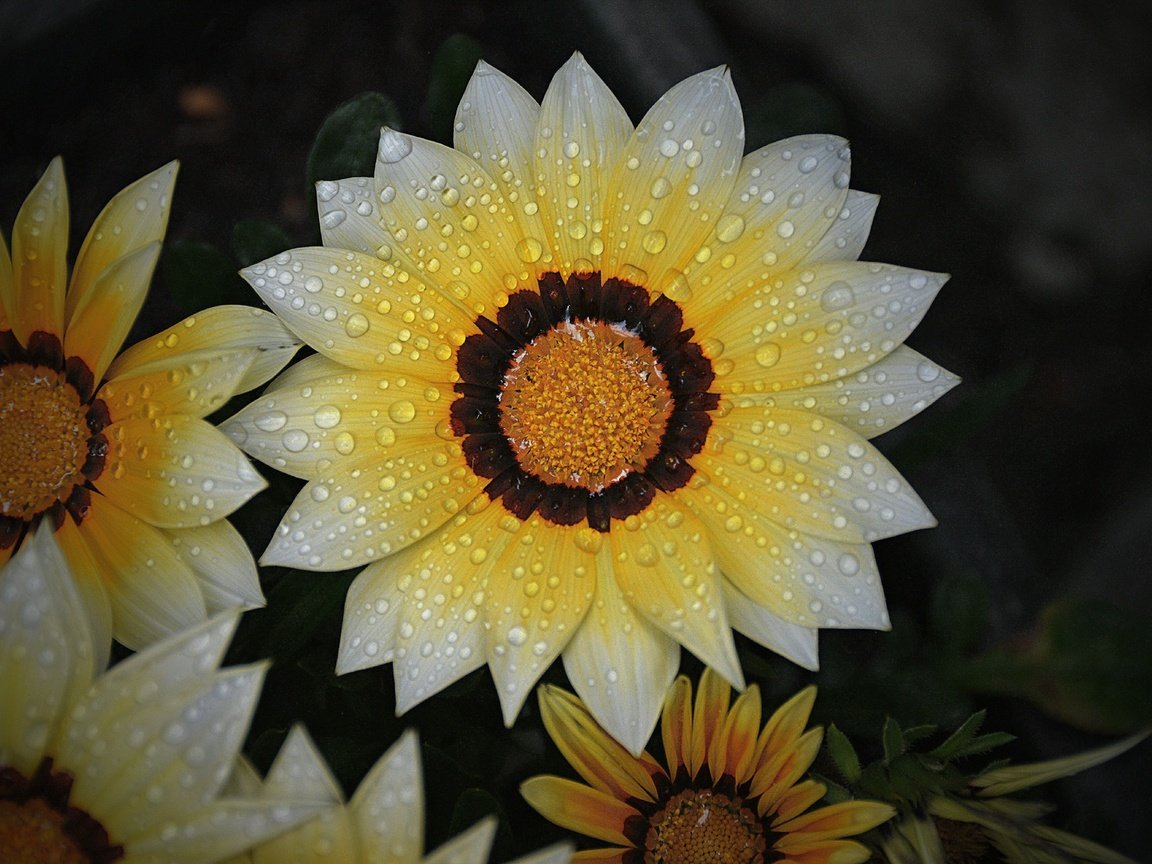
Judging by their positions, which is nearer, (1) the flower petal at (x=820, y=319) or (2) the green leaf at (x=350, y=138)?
(1) the flower petal at (x=820, y=319)

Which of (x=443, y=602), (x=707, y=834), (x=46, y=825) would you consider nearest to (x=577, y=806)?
(x=707, y=834)

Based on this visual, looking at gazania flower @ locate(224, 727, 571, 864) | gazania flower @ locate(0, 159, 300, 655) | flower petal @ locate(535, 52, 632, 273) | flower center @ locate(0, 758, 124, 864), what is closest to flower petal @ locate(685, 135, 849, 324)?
flower petal @ locate(535, 52, 632, 273)

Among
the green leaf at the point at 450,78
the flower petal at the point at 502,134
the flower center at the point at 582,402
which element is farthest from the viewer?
the green leaf at the point at 450,78

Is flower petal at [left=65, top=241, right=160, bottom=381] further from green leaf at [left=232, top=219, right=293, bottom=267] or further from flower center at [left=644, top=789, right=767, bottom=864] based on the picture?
flower center at [left=644, top=789, right=767, bottom=864]

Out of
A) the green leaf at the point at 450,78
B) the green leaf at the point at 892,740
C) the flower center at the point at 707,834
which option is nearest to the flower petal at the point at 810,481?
the green leaf at the point at 892,740

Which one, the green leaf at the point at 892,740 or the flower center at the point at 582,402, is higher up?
the flower center at the point at 582,402

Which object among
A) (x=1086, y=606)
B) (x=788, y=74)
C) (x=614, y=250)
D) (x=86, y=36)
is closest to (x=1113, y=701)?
(x=1086, y=606)

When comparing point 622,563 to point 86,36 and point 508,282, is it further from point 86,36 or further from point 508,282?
point 86,36

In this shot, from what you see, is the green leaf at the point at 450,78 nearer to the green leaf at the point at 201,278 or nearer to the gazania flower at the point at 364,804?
the green leaf at the point at 201,278
